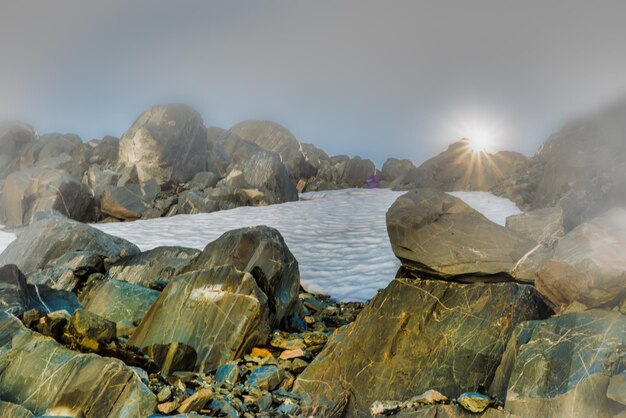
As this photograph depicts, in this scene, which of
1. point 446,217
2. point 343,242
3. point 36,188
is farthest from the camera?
point 36,188

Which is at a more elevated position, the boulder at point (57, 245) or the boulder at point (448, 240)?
the boulder at point (448, 240)

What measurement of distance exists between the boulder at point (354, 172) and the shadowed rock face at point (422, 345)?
56.1 metres

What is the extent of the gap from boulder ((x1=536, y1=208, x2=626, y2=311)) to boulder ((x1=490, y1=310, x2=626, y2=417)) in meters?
0.35

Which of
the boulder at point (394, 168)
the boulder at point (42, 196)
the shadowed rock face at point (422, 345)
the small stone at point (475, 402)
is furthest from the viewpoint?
the boulder at point (394, 168)

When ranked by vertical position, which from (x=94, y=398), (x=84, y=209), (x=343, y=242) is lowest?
(x=84, y=209)

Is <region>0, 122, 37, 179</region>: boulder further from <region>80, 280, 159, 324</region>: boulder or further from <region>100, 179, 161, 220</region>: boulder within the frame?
<region>80, 280, 159, 324</region>: boulder

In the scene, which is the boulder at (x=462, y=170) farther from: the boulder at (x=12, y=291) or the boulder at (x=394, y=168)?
the boulder at (x=12, y=291)

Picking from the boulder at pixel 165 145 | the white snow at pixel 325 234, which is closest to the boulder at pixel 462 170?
the white snow at pixel 325 234

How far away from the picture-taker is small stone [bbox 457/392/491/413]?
4840 millimetres

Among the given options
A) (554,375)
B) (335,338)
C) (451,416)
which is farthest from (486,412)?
(335,338)

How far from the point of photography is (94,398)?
18.0ft

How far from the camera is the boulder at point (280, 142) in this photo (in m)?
63.1

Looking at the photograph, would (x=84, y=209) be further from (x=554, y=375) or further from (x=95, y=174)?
(x=554, y=375)

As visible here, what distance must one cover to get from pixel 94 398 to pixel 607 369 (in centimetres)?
621
